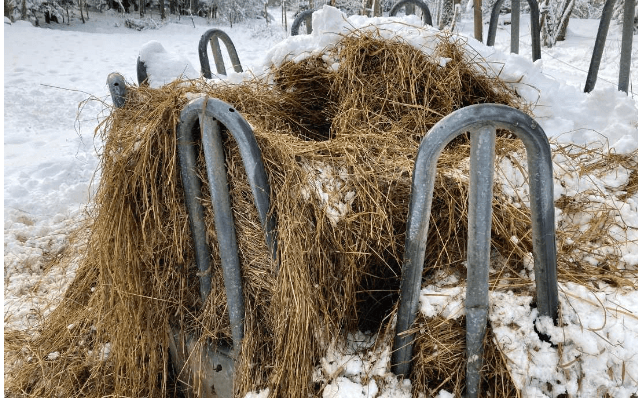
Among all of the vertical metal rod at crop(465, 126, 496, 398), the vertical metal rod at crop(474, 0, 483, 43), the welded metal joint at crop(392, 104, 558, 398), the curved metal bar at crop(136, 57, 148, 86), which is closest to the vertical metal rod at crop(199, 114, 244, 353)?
the welded metal joint at crop(392, 104, 558, 398)

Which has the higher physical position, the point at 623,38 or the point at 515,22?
the point at 515,22

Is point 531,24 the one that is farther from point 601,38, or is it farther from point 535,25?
point 601,38

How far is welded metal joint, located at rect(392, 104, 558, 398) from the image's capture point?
3.65 ft

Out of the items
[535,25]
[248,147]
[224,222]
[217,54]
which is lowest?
[224,222]

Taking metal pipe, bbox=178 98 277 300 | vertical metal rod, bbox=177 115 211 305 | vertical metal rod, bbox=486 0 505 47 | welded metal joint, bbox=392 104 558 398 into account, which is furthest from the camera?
vertical metal rod, bbox=486 0 505 47

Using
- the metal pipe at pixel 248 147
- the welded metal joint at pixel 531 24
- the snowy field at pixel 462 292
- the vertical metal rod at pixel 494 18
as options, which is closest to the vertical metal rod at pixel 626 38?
the snowy field at pixel 462 292

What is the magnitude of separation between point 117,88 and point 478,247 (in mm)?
1498

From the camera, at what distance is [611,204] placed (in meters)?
1.79

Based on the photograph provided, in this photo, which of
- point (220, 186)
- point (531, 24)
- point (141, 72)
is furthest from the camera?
point (531, 24)

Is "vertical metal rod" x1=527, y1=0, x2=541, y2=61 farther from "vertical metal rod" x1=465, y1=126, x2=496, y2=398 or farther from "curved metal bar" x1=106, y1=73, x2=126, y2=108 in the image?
"curved metal bar" x1=106, y1=73, x2=126, y2=108

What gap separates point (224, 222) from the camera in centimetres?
160

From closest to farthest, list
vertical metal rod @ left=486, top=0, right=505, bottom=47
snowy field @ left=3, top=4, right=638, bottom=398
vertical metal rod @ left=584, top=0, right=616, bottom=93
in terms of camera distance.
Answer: snowy field @ left=3, top=4, right=638, bottom=398, vertical metal rod @ left=584, top=0, right=616, bottom=93, vertical metal rod @ left=486, top=0, right=505, bottom=47

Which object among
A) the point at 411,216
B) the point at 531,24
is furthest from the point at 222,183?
the point at 531,24

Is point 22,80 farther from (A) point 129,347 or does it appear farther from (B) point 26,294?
(A) point 129,347
